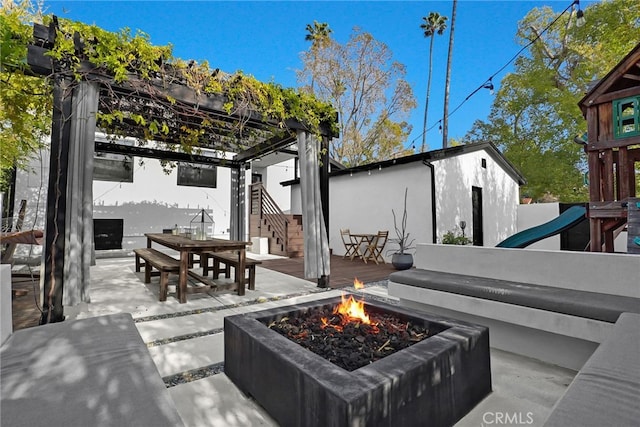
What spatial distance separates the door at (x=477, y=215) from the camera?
903 cm

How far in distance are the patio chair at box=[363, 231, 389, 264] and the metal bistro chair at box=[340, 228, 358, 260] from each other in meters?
0.44

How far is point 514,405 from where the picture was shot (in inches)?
70.2

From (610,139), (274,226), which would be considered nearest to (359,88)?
(274,226)

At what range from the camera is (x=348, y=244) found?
9039 millimetres

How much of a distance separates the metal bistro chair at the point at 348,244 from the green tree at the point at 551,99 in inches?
374

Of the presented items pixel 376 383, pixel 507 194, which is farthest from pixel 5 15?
pixel 507 194

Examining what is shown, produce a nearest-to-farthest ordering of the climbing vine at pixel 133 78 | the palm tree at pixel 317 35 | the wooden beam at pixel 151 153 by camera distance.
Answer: the climbing vine at pixel 133 78, the wooden beam at pixel 151 153, the palm tree at pixel 317 35

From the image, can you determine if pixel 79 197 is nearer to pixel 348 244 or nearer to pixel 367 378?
pixel 367 378

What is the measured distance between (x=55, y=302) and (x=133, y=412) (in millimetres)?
2979

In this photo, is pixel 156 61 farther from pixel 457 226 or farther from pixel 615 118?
pixel 457 226

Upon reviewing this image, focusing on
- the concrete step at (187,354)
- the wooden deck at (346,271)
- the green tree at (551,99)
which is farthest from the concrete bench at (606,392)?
the green tree at (551,99)

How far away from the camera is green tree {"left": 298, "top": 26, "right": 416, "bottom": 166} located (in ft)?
50.3

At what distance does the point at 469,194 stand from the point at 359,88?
31.3 feet

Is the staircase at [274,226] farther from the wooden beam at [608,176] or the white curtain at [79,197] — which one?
the wooden beam at [608,176]
